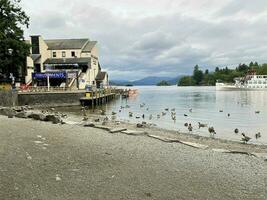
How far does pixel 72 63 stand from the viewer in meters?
79.4

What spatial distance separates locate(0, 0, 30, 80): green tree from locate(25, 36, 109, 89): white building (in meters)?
15.8

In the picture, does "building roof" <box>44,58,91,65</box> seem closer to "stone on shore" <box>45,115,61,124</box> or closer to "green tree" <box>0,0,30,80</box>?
"green tree" <box>0,0,30,80</box>

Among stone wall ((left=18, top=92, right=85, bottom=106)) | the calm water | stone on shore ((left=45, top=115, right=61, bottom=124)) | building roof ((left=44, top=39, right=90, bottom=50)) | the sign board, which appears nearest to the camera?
stone on shore ((left=45, top=115, right=61, bottom=124))

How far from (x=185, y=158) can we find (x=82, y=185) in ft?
14.9

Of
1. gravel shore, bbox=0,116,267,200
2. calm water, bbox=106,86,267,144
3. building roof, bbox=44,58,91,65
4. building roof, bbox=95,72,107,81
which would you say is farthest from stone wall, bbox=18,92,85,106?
gravel shore, bbox=0,116,267,200

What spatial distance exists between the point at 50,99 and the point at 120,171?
154 ft

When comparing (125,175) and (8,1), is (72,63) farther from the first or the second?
(125,175)

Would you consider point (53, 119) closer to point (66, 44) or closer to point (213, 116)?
point (213, 116)

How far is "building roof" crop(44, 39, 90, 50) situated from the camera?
85312 mm

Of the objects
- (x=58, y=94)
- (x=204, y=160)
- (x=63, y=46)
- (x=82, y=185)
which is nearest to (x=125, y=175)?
(x=82, y=185)

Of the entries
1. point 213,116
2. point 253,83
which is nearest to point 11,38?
point 213,116

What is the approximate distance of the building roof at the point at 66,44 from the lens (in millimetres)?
85312

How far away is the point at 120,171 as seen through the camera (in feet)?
31.8

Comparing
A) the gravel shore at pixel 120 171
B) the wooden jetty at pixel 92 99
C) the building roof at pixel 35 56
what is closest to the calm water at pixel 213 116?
the wooden jetty at pixel 92 99
